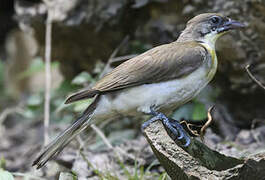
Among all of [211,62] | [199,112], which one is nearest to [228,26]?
[211,62]

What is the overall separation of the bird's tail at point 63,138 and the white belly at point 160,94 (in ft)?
0.75

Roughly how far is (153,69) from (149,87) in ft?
0.47

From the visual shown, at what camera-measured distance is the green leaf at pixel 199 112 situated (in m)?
5.15

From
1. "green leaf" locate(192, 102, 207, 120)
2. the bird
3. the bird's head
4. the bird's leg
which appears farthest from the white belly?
"green leaf" locate(192, 102, 207, 120)

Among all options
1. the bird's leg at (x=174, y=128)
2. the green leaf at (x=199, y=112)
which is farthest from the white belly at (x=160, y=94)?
the green leaf at (x=199, y=112)

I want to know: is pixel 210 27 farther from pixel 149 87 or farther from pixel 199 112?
pixel 199 112

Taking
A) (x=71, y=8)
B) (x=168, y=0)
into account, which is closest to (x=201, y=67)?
(x=168, y=0)

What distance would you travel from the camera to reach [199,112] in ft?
17.1

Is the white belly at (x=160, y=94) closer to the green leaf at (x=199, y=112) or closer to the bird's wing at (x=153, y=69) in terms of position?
the bird's wing at (x=153, y=69)

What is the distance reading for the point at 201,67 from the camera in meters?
3.69

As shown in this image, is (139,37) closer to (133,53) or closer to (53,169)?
(133,53)

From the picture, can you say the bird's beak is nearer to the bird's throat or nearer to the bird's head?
the bird's head

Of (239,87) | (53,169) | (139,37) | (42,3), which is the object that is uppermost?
(42,3)

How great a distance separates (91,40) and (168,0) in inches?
46.6
